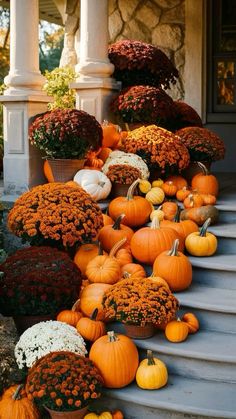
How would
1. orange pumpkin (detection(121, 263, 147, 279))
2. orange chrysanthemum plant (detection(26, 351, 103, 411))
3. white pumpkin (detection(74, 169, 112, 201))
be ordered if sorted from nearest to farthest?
orange chrysanthemum plant (detection(26, 351, 103, 411)), orange pumpkin (detection(121, 263, 147, 279)), white pumpkin (detection(74, 169, 112, 201))

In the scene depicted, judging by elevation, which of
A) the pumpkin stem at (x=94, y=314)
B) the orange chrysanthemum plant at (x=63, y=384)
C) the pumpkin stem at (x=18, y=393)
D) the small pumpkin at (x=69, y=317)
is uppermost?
the pumpkin stem at (x=94, y=314)

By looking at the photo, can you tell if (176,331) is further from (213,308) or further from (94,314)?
(94,314)

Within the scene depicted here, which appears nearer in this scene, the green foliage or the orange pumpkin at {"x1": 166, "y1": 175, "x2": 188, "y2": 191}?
the orange pumpkin at {"x1": 166, "y1": 175, "x2": 188, "y2": 191}

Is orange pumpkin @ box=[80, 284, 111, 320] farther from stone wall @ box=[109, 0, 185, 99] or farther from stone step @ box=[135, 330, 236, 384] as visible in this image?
stone wall @ box=[109, 0, 185, 99]

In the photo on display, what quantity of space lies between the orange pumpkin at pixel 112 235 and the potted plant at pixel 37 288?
25.5 inches

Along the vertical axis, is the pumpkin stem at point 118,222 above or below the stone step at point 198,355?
above

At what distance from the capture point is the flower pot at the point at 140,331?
462 cm

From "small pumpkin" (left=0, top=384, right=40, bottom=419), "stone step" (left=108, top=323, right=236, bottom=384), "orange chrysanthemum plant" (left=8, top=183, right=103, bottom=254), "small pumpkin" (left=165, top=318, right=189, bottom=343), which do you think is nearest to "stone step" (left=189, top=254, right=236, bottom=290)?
"stone step" (left=108, top=323, right=236, bottom=384)

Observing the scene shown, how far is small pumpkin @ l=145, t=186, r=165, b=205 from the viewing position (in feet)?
20.4

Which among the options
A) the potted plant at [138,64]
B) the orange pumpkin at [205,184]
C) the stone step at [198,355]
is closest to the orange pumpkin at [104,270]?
the stone step at [198,355]

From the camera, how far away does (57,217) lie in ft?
17.5

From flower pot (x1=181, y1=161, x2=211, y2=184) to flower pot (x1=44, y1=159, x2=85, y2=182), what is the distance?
113 centimetres

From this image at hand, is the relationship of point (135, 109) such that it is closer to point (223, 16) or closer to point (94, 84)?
point (94, 84)

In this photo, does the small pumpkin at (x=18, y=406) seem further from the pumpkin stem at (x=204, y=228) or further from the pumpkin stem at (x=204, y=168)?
the pumpkin stem at (x=204, y=168)
